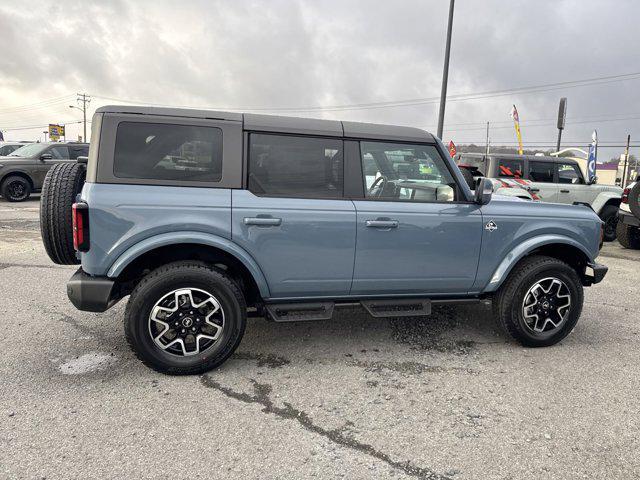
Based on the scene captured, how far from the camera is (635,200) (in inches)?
338

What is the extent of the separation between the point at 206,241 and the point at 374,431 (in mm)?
1672

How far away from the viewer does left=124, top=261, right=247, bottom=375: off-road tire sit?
3205 mm

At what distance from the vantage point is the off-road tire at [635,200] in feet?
27.9

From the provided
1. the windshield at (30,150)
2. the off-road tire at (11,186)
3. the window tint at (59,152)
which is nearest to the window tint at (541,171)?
the window tint at (59,152)

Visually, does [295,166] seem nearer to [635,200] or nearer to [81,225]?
[81,225]

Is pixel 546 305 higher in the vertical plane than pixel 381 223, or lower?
lower

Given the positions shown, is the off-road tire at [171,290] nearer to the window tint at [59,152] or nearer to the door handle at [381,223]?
the door handle at [381,223]

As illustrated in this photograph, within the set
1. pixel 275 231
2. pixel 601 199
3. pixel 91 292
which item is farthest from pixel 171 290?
pixel 601 199

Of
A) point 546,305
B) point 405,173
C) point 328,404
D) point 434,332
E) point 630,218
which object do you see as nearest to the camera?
point 328,404

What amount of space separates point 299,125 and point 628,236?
8.58m

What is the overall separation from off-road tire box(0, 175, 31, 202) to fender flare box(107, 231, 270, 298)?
12.7 metres

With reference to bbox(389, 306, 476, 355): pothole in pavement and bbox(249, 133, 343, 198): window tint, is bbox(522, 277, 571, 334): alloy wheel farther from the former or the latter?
bbox(249, 133, 343, 198): window tint

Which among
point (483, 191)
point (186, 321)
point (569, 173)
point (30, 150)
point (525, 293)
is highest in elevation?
point (30, 150)

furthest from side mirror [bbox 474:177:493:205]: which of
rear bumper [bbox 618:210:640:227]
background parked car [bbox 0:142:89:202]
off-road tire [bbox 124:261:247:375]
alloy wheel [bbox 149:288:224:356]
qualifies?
background parked car [bbox 0:142:89:202]
